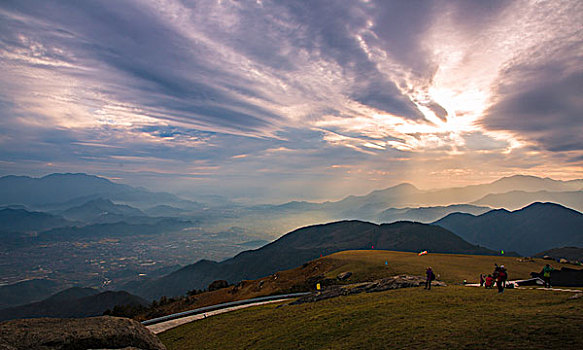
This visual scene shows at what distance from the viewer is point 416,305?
68.3 feet

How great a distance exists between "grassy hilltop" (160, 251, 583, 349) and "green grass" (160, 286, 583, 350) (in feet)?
0.10

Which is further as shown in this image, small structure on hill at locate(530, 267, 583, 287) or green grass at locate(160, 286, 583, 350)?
small structure on hill at locate(530, 267, 583, 287)

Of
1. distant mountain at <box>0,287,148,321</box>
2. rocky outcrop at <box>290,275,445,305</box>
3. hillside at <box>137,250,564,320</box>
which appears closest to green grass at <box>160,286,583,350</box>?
rocky outcrop at <box>290,275,445,305</box>

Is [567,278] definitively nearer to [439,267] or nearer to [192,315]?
[439,267]

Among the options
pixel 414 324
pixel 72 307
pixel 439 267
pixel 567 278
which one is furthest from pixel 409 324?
pixel 72 307

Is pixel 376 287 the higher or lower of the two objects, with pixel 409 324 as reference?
lower

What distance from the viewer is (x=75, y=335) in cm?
1246

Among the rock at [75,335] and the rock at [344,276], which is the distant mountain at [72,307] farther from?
the rock at [75,335]

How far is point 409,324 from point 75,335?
16753mm

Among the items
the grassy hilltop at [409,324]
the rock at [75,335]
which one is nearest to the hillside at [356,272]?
the grassy hilltop at [409,324]

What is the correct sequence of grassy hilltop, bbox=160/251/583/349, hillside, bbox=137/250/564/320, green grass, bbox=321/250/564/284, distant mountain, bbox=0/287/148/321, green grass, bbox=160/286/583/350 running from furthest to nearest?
distant mountain, bbox=0/287/148/321 < hillside, bbox=137/250/564/320 < green grass, bbox=321/250/564/284 < grassy hilltop, bbox=160/251/583/349 < green grass, bbox=160/286/583/350

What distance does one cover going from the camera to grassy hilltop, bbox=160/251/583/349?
12038mm

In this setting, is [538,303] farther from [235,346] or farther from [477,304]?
[235,346]

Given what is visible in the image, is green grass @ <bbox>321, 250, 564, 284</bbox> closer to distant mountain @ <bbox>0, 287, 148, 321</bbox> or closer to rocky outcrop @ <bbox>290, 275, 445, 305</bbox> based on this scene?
rocky outcrop @ <bbox>290, 275, 445, 305</bbox>
